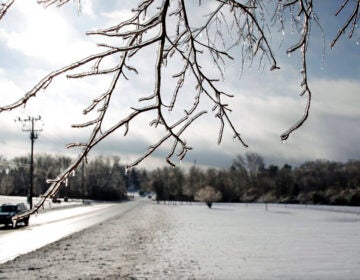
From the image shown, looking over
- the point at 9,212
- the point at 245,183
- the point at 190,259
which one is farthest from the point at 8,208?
the point at 245,183

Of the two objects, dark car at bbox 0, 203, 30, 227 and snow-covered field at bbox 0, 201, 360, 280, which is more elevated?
dark car at bbox 0, 203, 30, 227

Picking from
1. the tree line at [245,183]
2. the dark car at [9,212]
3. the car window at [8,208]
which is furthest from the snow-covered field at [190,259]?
the tree line at [245,183]

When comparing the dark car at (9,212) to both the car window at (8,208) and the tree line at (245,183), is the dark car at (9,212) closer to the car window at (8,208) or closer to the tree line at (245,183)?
the car window at (8,208)

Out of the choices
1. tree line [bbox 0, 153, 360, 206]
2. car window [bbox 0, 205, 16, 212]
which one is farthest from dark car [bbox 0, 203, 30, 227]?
tree line [bbox 0, 153, 360, 206]

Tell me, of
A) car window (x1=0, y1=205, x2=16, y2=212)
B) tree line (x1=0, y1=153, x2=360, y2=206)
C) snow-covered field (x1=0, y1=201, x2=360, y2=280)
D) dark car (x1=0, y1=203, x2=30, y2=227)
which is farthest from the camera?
tree line (x1=0, y1=153, x2=360, y2=206)

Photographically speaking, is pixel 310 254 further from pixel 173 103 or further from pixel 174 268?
pixel 173 103

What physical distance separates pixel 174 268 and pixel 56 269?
3.35 meters

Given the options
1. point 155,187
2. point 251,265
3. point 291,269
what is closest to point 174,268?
point 251,265

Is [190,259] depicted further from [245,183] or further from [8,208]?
[245,183]

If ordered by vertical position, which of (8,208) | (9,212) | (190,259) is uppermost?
(8,208)

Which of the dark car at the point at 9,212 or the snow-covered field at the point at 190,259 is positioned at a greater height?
the dark car at the point at 9,212

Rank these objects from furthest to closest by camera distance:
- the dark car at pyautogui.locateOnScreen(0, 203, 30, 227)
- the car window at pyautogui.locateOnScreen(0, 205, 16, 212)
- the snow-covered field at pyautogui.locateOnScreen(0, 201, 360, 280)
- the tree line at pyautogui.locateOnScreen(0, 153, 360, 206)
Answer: the tree line at pyautogui.locateOnScreen(0, 153, 360, 206) < the car window at pyautogui.locateOnScreen(0, 205, 16, 212) < the dark car at pyautogui.locateOnScreen(0, 203, 30, 227) < the snow-covered field at pyautogui.locateOnScreen(0, 201, 360, 280)

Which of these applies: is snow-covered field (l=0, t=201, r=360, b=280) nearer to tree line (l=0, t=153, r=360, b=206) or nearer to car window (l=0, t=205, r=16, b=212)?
car window (l=0, t=205, r=16, b=212)

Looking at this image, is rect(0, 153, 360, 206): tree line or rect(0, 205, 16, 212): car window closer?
rect(0, 205, 16, 212): car window
